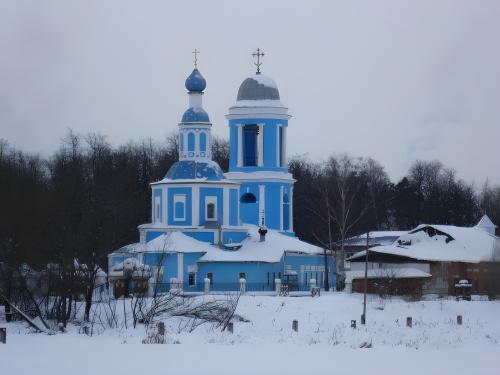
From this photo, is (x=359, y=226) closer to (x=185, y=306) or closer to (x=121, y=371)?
(x=185, y=306)

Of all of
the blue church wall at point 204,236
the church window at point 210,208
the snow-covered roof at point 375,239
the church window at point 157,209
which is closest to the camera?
the blue church wall at point 204,236

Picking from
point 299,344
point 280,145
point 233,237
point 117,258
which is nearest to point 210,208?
point 233,237

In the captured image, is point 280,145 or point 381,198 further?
point 381,198

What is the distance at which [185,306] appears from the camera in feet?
139

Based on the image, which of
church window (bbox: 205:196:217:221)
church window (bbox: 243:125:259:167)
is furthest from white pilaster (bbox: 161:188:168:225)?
church window (bbox: 243:125:259:167)

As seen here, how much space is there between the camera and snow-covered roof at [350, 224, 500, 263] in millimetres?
52750

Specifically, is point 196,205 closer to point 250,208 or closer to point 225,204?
point 225,204

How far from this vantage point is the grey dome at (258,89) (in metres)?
57.2

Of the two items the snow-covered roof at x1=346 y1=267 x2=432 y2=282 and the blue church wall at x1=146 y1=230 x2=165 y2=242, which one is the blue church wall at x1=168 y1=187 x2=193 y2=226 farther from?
the snow-covered roof at x1=346 y1=267 x2=432 y2=282

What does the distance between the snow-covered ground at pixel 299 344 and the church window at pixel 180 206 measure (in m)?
8.77

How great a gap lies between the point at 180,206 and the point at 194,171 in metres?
1.46

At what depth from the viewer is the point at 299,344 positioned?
33.4 m

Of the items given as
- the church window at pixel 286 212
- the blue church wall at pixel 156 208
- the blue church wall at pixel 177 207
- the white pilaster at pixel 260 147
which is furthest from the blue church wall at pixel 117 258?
the church window at pixel 286 212

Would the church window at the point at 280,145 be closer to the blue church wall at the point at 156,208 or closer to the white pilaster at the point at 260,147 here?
the white pilaster at the point at 260,147
